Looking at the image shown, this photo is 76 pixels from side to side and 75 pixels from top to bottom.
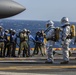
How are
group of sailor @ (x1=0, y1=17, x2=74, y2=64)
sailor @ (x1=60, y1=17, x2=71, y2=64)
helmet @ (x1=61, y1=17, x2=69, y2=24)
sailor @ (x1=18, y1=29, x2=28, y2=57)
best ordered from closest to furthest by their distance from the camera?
1. sailor @ (x1=60, y1=17, x2=71, y2=64)
2. helmet @ (x1=61, y1=17, x2=69, y2=24)
3. group of sailor @ (x1=0, y1=17, x2=74, y2=64)
4. sailor @ (x1=18, y1=29, x2=28, y2=57)

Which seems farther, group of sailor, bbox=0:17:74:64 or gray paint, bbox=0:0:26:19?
group of sailor, bbox=0:17:74:64

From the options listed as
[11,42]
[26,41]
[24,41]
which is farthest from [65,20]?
[11,42]

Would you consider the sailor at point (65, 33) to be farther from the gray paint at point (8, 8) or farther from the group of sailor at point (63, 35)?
the gray paint at point (8, 8)

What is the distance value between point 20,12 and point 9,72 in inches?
87.8

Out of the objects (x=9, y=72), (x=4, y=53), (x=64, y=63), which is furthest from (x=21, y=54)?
(x=9, y=72)

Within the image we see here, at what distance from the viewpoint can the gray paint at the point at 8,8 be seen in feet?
45.5

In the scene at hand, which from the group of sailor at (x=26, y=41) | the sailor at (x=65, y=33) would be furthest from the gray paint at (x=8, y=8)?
the group of sailor at (x=26, y=41)

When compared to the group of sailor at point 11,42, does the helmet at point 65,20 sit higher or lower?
higher

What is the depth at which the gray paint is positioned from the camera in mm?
13883

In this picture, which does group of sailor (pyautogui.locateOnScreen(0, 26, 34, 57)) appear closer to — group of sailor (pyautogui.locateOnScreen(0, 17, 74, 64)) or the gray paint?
group of sailor (pyautogui.locateOnScreen(0, 17, 74, 64))

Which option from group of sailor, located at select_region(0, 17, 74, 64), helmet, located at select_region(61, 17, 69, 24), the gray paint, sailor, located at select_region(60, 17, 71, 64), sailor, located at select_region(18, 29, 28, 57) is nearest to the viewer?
the gray paint

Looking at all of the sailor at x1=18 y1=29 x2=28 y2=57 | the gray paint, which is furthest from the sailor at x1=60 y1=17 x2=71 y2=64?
the sailor at x1=18 y1=29 x2=28 y2=57

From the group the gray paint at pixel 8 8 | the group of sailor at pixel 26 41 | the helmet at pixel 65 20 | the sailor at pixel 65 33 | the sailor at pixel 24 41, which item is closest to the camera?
the gray paint at pixel 8 8

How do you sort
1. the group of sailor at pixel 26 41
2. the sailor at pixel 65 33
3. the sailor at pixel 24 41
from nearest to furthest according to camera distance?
the sailor at pixel 65 33 < the group of sailor at pixel 26 41 < the sailor at pixel 24 41
